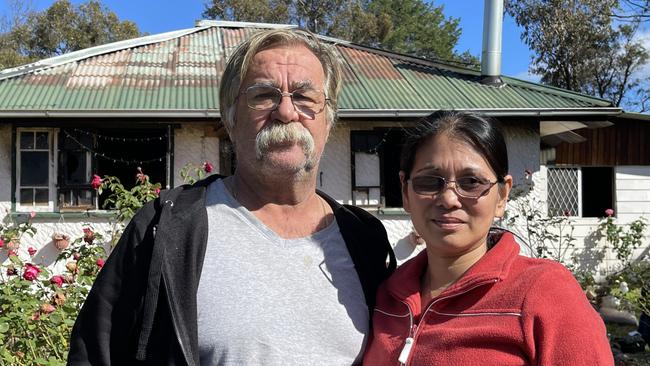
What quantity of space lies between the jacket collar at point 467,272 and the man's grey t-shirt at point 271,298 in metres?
0.17

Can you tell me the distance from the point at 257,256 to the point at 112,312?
1.48 ft

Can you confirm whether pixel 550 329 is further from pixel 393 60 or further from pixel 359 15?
pixel 359 15

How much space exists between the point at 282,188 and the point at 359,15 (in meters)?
26.7

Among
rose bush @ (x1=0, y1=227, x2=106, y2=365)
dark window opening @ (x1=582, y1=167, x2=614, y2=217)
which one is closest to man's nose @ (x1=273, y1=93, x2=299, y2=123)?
rose bush @ (x1=0, y1=227, x2=106, y2=365)

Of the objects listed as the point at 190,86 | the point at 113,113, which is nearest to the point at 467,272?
the point at 113,113

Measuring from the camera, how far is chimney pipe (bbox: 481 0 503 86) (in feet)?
29.7

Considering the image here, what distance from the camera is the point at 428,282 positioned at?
1.90m

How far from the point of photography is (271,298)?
72.3 inches

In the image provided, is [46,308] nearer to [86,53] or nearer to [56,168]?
[56,168]

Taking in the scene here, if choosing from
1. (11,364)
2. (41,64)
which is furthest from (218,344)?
(41,64)

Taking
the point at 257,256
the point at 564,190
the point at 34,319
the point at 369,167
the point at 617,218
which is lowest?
the point at 34,319

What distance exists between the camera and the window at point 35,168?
7789 millimetres

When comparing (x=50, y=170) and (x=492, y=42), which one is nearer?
(x=50, y=170)

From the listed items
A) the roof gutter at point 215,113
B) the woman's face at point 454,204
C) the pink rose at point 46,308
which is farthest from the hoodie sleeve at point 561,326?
the roof gutter at point 215,113
